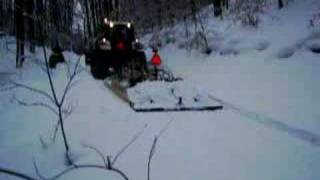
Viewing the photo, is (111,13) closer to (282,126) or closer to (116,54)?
(116,54)

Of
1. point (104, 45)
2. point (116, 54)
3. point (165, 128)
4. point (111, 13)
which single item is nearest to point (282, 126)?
point (165, 128)

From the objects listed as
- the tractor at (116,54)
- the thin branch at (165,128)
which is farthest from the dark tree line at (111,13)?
the thin branch at (165,128)

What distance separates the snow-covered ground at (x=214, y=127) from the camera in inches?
254

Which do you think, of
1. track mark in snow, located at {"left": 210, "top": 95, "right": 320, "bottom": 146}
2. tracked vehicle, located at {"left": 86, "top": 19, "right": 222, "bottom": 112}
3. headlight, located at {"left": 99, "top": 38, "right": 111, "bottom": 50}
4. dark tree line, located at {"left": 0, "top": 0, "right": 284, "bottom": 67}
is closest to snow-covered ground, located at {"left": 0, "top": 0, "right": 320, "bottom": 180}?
track mark in snow, located at {"left": 210, "top": 95, "right": 320, "bottom": 146}

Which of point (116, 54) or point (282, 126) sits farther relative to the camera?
point (116, 54)

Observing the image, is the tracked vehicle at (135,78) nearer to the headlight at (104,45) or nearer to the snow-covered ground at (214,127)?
the headlight at (104,45)

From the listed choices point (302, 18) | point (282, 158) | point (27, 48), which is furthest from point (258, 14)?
point (27, 48)

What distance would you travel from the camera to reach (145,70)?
17.7 m

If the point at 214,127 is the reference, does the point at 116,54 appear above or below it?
above

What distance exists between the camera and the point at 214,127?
895cm

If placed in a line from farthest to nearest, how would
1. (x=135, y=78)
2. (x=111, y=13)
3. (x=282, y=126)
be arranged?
(x=111, y=13) < (x=135, y=78) < (x=282, y=126)

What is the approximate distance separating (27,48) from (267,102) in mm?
27481

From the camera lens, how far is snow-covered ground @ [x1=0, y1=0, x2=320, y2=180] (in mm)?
6458

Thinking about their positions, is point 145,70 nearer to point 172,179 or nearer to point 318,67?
point 318,67
